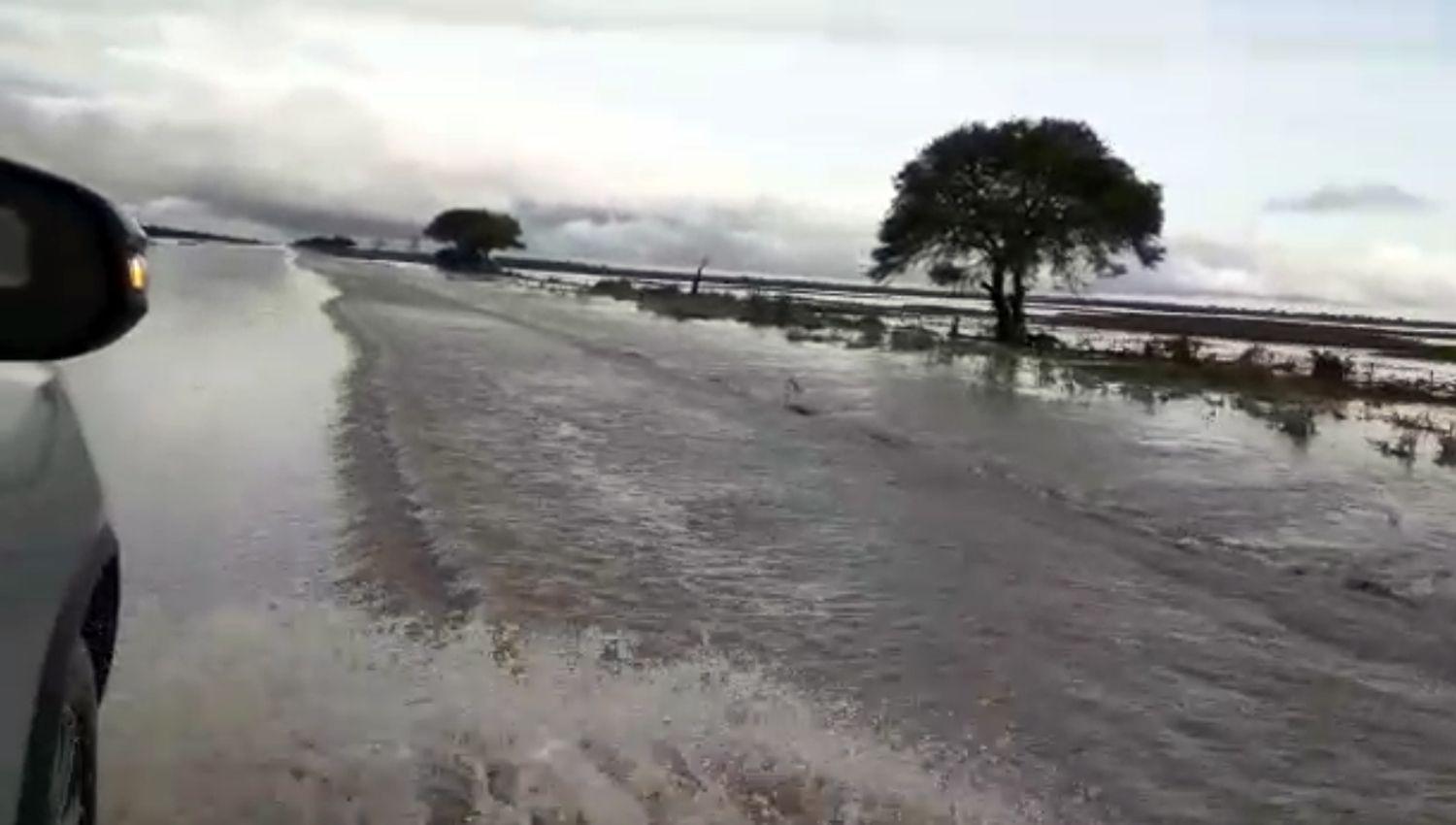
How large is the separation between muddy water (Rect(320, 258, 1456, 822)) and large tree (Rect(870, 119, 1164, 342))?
24580 millimetres

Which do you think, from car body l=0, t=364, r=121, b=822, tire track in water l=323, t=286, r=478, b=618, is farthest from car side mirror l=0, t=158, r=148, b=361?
tire track in water l=323, t=286, r=478, b=618

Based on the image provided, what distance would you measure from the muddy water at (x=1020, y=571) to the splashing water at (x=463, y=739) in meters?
0.45

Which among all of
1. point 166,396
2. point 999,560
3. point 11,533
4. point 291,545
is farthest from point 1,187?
point 166,396

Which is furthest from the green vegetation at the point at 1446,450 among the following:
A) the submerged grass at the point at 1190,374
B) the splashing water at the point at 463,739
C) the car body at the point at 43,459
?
the car body at the point at 43,459

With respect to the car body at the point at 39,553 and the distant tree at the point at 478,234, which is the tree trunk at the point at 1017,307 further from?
the distant tree at the point at 478,234

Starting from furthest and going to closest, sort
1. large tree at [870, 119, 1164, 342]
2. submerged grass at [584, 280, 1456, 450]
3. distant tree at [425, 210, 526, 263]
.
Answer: distant tree at [425, 210, 526, 263]
large tree at [870, 119, 1164, 342]
submerged grass at [584, 280, 1456, 450]

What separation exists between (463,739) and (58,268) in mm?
3357

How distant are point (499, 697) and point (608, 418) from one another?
9.88 meters

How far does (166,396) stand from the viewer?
14.3 meters

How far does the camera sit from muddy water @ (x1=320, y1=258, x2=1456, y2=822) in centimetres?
571

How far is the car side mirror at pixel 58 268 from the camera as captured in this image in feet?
6.64

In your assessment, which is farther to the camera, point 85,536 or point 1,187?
point 85,536

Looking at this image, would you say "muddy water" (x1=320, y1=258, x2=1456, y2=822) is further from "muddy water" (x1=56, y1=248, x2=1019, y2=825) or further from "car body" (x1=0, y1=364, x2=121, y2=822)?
"car body" (x1=0, y1=364, x2=121, y2=822)

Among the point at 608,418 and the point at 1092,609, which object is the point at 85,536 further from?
the point at 608,418
